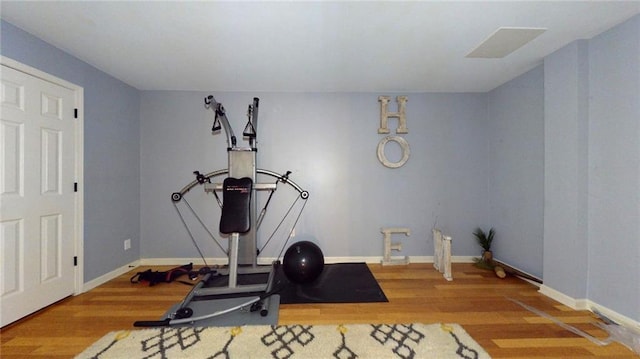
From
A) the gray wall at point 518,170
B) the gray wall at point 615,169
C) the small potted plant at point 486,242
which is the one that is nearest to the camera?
the gray wall at point 615,169

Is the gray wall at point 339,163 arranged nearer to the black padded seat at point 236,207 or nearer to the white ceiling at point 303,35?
the white ceiling at point 303,35

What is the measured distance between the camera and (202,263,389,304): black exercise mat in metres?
2.49

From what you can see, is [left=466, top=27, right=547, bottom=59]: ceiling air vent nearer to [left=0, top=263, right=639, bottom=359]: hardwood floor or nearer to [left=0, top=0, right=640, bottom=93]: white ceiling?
[left=0, top=0, right=640, bottom=93]: white ceiling

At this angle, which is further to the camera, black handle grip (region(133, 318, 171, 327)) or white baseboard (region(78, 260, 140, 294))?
white baseboard (region(78, 260, 140, 294))

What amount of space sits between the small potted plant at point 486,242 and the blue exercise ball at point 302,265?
88.6 inches

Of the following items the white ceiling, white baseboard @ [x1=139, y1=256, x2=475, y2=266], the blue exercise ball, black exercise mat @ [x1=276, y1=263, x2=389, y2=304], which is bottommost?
black exercise mat @ [x1=276, y1=263, x2=389, y2=304]

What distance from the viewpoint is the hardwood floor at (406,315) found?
180 centimetres

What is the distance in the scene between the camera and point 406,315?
2.20 metres

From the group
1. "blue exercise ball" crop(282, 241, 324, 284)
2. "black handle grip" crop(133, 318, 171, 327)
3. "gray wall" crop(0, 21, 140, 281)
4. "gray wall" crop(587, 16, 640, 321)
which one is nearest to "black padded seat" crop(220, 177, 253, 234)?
"blue exercise ball" crop(282, 241, 324, 284)

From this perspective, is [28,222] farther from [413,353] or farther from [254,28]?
[413,353]

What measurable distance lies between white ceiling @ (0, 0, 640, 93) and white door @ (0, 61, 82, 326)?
20.8 inches

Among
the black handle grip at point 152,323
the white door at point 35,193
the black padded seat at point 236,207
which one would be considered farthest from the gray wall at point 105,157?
the black padded seat at point 236,207

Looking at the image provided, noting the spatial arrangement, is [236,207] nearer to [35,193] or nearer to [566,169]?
[35,193]

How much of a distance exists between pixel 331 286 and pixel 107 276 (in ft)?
8.56
